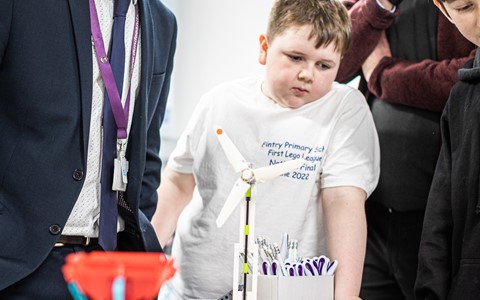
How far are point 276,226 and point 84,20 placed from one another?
62cm

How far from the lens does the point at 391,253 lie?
6.07ft

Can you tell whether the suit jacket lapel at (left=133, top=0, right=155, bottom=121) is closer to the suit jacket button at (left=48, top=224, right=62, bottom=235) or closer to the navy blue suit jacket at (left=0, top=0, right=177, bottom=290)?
the navy blue suit jacket at (left=0, top=0, right=177, bottom=290)

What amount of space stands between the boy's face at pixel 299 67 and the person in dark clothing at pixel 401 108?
0.21 m

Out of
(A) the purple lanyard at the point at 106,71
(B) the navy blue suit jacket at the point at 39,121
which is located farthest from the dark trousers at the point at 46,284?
(A) the purple lanyard at the point at 106,71

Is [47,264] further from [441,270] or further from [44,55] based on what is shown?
[441,270]

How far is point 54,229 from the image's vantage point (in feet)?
4.23

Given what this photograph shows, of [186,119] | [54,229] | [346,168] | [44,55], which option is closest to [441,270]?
[346,168]

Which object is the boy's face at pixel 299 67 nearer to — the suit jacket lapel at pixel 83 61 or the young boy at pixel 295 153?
the young boy at pixel 295 153

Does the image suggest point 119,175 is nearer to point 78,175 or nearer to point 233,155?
point 78,175

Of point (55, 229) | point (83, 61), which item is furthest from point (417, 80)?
point (55, 229)

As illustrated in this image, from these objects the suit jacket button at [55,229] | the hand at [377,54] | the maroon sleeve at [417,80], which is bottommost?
the suit jacket button at [55,229]

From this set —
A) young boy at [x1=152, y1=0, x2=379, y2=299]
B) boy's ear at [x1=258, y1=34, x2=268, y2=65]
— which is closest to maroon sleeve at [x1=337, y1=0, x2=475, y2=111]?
young boy at [x1=152, y1=0, x2=379, y2=299]

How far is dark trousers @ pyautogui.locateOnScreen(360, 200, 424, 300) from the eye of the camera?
1.82m

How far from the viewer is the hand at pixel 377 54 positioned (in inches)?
73.1
